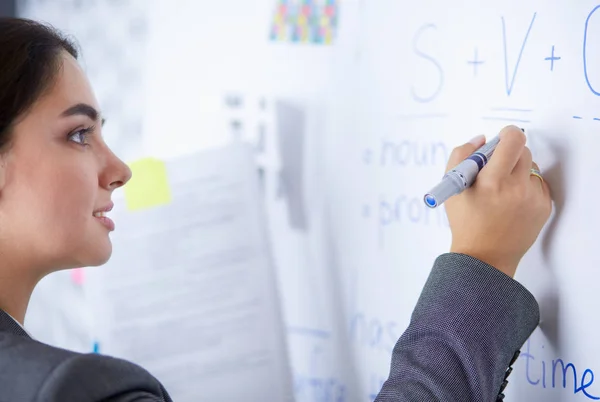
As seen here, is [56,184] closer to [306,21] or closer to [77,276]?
[306,21]

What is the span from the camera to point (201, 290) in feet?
3.73

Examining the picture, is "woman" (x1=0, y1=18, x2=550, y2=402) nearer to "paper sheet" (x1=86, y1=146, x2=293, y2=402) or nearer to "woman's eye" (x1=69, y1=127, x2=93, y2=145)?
"woman's eye" (x1=69, y1=127, x2=93, y2=145)

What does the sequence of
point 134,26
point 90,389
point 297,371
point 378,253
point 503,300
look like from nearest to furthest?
1. point 90,389
2. point 503,300
3. point 378,253
4. point 297,371
5. point 134,26

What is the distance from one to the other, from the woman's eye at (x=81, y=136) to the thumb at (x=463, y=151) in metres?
0.42

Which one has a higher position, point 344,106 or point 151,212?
point 344,106

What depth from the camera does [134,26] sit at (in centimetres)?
122

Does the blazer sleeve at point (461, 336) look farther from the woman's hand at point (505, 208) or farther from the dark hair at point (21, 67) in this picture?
the dark hair at point (21, 67)

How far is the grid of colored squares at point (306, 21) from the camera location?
3.26 ft

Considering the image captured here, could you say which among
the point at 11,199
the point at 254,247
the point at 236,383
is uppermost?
the point at 11,199

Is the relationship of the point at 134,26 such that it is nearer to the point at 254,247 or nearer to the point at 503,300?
the point at 254,247

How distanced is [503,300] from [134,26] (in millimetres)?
797

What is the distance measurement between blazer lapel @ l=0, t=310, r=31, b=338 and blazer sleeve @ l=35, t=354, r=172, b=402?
0.21 meters

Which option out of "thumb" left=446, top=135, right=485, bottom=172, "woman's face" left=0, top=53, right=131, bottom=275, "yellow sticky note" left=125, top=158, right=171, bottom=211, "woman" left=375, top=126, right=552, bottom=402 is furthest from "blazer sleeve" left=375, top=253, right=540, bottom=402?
"yellow sticky note" left=125, top=158, right=171, bottom=211

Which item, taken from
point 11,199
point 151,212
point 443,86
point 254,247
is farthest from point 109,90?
point 443,86
